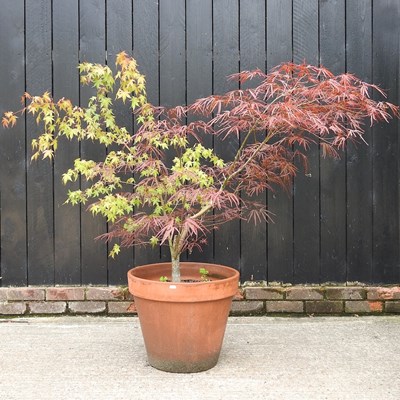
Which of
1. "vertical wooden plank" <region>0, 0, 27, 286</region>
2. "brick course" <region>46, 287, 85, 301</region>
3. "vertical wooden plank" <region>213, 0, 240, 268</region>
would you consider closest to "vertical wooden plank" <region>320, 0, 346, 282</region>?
"vertical wooden plank" <region>213, 0, 240, 268</region>

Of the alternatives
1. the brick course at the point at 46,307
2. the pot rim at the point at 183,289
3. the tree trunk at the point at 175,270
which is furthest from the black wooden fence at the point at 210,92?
the pot rim at the point at 183,289

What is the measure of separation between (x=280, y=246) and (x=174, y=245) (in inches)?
A: 44.3

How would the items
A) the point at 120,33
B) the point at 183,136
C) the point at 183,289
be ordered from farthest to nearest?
the point at 120,33
the point at 183,136
the point at 183,289

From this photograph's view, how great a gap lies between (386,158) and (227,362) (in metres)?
1.88

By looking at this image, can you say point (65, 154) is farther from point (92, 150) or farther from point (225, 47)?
point (225, 47)

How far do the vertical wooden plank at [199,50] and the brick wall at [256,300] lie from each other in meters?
1.18

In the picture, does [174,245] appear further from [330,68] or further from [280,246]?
[330,68]

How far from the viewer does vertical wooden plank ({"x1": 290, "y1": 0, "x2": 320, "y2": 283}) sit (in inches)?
155

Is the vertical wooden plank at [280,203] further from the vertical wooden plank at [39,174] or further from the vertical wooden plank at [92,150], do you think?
the vertical wooden plank at [39,174]

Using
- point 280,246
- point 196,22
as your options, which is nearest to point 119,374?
point 280,246

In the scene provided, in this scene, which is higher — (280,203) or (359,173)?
(359,173)

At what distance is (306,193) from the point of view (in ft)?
13.1

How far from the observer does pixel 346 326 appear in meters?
3.75

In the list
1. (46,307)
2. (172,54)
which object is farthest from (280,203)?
(46,307)
